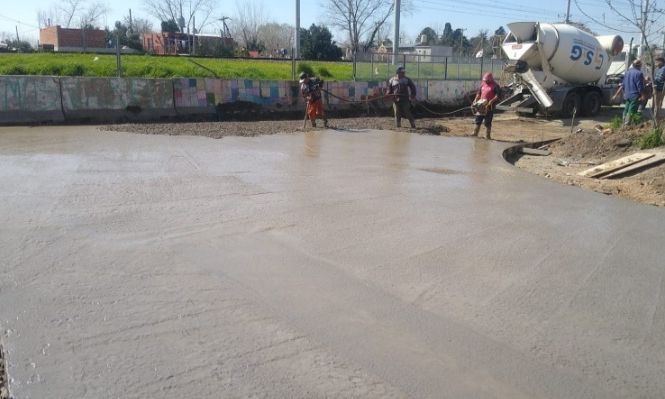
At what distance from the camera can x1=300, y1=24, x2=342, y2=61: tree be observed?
5574 centimetres

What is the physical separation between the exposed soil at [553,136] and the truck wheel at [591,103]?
64 centimetres

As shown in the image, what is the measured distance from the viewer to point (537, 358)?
3787mm

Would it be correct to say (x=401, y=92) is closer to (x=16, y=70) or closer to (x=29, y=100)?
(x=29, y=100)

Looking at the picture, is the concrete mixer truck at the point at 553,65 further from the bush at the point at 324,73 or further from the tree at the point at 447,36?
the tree at the point at 447,36

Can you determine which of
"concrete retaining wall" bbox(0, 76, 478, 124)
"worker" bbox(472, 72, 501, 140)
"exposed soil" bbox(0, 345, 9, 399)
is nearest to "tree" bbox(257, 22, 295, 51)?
"concrete retaining wall" bbox(0, 76, 478, 124)

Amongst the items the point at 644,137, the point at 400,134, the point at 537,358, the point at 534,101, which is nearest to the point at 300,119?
the point at 400,134

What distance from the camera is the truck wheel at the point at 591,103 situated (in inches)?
840

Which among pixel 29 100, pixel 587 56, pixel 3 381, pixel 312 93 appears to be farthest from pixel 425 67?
pixel 3 381

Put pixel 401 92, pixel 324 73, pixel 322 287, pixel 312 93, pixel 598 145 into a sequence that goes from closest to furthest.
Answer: pixel 322 287 < pixel 598 145 < pixel 312 93 < pixel 401 92 < pixel 324 73

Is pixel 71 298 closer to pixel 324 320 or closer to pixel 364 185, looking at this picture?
pixel 324 320

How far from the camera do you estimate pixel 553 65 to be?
64.1 ft

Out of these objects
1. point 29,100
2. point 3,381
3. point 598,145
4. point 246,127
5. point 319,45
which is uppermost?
point 319,45

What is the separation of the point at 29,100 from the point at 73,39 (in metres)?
45.5

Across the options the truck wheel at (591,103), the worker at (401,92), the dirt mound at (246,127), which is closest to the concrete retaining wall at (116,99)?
the dirt mound at (246,127)
